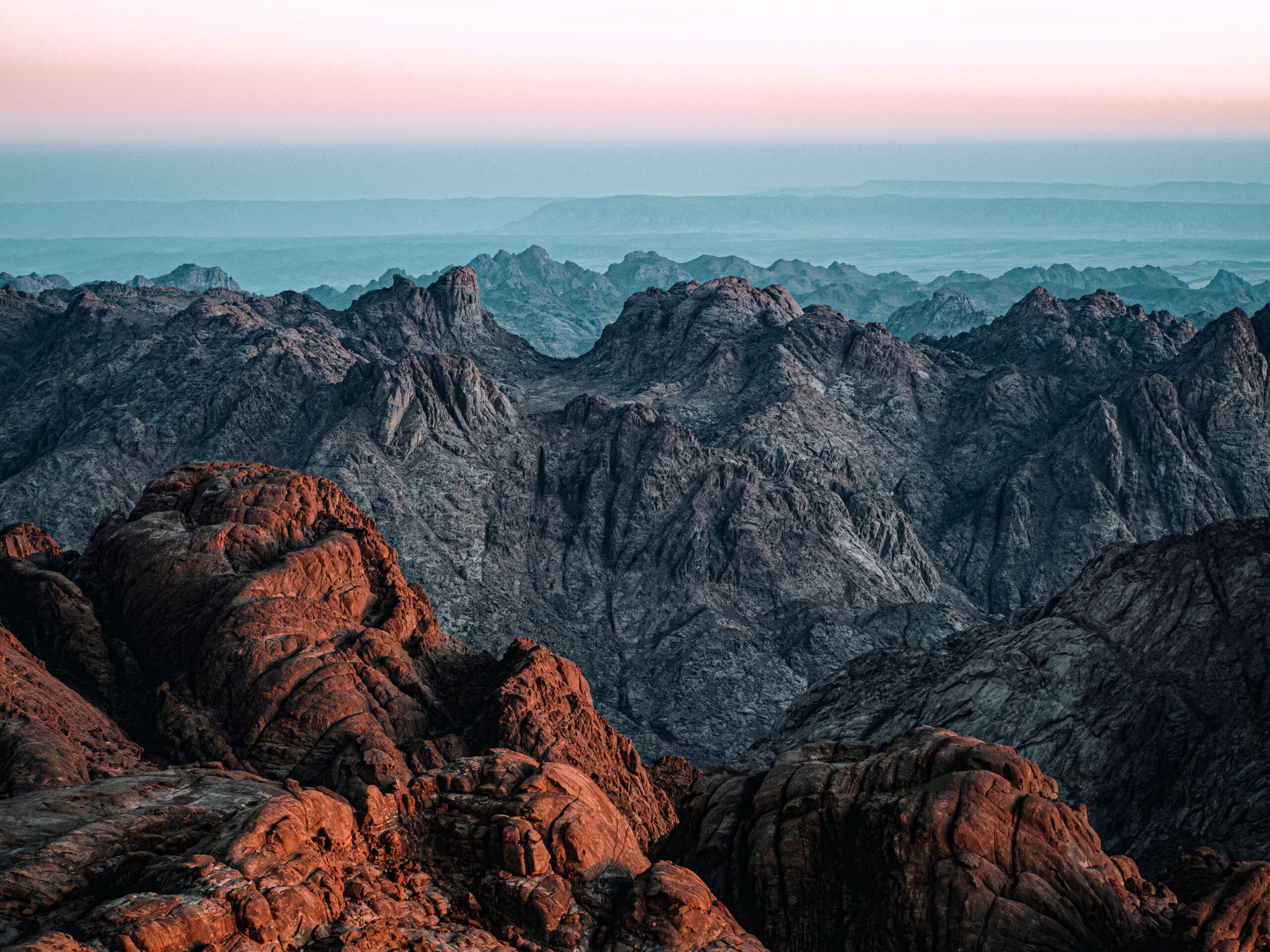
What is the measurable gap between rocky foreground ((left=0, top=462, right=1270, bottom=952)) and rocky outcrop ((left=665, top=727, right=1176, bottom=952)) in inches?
3.5

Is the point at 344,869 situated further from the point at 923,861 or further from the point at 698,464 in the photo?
the point at 698,464

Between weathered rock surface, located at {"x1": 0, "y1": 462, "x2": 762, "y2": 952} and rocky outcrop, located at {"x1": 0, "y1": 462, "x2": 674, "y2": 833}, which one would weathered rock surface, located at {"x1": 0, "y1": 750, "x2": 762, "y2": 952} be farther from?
rocky outcrop, located at {"x1": 0, "y1": 462, "x2": 674, "y2": 833}

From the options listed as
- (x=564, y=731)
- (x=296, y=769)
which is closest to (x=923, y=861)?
(x=564, y=731)

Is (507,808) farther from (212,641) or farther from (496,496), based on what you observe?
(496,496)

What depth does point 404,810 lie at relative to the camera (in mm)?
34062

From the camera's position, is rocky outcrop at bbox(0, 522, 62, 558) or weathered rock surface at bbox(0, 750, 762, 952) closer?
weathered rock surface at bbox(0, 750, 762, 952)

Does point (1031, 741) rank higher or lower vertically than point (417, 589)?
lower

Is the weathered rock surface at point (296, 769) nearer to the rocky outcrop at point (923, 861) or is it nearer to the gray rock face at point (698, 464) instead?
the rocky outcrop at point (923, 861)

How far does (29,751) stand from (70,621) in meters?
15.6

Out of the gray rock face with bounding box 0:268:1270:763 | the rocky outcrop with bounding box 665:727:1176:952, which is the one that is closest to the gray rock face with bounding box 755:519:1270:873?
the rocky outcrop with bounding box 665:727:1176:952

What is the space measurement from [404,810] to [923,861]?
55.1ft

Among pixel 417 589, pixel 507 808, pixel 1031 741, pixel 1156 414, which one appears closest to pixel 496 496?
pixel 417 589

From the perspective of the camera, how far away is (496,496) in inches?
5231

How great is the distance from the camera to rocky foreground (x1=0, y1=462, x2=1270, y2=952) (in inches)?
1096
